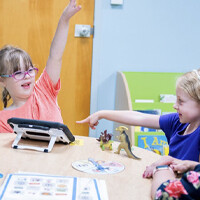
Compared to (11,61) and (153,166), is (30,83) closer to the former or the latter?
(11,61)

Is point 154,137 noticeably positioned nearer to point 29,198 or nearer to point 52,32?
point 52,32

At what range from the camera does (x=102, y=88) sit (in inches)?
101

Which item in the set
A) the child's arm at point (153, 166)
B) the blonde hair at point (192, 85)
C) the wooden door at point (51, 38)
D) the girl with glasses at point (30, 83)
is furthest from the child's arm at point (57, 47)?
the wooden door at point (51, 38)

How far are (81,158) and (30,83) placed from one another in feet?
1.84

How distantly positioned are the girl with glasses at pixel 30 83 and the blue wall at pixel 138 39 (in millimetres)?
989

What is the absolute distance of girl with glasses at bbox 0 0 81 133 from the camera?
149 centimetres

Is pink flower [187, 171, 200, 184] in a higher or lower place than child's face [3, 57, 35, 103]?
lower

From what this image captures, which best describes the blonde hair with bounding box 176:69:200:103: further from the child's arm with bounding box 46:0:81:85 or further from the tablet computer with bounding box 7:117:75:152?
the child's arm with bounding box 46:0:81:85

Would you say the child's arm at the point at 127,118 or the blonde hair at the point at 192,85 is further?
the child's arm at the point at 127,118

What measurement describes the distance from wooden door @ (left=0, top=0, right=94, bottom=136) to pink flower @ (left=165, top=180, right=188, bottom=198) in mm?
1897

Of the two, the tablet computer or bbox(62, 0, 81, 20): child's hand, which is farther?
bbox(62, 0, 81, 20): child's hand

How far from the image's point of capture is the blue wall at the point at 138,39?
251 centimetres

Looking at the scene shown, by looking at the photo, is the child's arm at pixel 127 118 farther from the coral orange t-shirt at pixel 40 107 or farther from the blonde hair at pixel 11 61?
the blonde hair at pixel 11 61

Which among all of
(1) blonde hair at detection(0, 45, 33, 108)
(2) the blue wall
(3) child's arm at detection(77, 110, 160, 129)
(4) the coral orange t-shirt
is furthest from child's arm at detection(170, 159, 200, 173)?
(2) the blue wall
